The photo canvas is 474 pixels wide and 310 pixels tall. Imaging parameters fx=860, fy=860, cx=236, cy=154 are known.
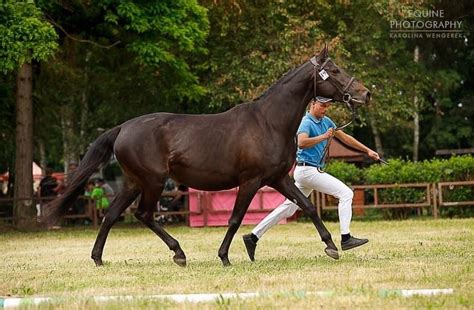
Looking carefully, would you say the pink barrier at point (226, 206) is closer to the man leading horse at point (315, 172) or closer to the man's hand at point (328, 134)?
the man leading horse at point (315, 172)

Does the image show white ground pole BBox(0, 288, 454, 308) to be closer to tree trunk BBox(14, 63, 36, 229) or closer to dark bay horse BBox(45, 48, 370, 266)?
dark bay horse BBox(45, 48, 370, 266)

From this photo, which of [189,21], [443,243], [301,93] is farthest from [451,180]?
[301,93]

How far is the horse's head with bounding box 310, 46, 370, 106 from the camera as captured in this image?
1048 cm

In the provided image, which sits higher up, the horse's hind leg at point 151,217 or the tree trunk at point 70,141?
the tree trunk at point 70,141

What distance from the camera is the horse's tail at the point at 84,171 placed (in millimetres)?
11250

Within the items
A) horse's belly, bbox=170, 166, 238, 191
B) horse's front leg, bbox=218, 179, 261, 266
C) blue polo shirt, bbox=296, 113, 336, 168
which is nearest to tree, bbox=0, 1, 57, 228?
horse's belly, bbox=170, 166, 238, 191

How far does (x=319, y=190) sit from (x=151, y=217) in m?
2.20

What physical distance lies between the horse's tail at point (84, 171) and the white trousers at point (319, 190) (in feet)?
7.30

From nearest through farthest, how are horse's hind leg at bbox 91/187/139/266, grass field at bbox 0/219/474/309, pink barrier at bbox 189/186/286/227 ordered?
1. grass field at bbox 0/219/474/309
2. horse's hind leg at bbox 91/187/139/266
3. pink barrier at bbox 189/186/286/227

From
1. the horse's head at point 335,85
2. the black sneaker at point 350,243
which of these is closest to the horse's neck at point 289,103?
the horse's head at point 335,85

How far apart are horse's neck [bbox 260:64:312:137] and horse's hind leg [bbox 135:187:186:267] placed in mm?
1669

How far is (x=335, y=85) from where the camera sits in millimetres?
10555

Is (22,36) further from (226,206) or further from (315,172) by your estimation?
(315,172)

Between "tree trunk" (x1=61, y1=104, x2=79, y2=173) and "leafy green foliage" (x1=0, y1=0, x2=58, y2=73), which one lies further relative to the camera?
"tree trunk" (x1=61, y1=104, x2=79, y2=173)
